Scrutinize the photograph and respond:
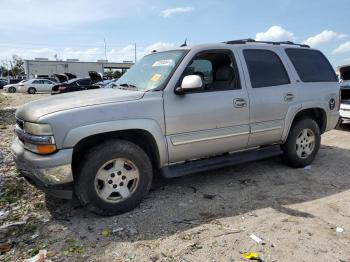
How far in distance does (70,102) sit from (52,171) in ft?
2.56

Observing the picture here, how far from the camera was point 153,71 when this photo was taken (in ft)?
15.5

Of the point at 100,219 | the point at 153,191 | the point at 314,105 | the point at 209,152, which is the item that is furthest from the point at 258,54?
the point at 100,219

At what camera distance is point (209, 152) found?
15.5 feet

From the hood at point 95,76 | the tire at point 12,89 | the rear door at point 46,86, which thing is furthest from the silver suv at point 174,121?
the tire at point 12,89

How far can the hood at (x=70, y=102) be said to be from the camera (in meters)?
3.79

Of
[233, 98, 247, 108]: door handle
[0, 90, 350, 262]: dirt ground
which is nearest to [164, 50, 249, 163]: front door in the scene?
[233, 98, 247, 108]: door handle

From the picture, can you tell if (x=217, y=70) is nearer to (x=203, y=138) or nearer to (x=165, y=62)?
(x=165, y=62)

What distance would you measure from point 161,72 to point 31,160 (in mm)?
1891

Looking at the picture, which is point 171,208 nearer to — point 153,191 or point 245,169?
point 153,191

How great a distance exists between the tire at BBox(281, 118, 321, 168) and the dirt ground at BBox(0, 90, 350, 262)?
0.34m

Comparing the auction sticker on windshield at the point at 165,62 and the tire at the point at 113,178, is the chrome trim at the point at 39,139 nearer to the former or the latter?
the tire at the point at 113,178

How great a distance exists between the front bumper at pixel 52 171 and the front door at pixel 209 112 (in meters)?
1.22

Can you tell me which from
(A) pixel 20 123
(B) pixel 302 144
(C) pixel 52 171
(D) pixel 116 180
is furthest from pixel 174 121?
(B) pixel 302 144

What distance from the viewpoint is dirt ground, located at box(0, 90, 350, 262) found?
3365 mm
